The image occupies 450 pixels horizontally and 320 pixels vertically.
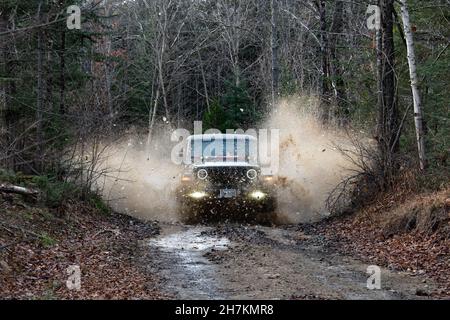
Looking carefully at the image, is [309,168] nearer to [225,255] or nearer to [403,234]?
[403,234]

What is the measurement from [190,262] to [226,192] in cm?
548

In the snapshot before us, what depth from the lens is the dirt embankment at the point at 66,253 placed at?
8.96 metres

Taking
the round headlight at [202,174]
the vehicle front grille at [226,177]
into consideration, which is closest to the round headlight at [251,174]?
the vehicle front grille at [226,177]

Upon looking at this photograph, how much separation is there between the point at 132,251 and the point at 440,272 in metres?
5.78

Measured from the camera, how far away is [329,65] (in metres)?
30.1

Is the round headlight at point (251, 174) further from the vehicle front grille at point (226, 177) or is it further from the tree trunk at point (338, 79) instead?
the tree trunk at point (338, 79)

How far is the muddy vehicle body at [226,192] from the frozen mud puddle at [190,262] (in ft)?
3.47

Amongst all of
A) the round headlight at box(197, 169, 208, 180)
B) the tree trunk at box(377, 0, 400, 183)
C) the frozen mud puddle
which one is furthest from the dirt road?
the tree trunk at box(377, 0, 400, 183)

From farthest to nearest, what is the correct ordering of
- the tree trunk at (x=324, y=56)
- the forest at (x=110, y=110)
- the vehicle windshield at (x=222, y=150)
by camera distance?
the tree trunk at (x=324, y=56)
the vehicle windshield at (x=222, y=150)
the forest at (x=110, y=110)

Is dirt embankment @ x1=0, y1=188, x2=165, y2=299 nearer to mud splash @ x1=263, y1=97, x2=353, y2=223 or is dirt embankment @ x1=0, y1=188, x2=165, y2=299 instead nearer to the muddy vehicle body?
the muddy vehicle body

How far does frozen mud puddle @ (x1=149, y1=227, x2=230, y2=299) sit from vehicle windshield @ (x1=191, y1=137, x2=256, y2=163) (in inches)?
104

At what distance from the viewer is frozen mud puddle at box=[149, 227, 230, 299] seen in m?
9.12
